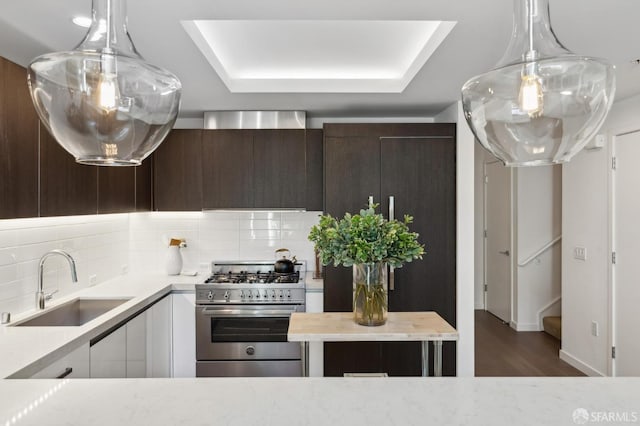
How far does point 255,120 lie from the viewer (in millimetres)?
3684

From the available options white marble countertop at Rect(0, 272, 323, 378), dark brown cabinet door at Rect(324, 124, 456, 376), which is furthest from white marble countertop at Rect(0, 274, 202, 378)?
dark brown cabinet door at Rect(324, 124, 456, 376)

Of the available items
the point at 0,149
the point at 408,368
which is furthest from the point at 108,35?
the point at 408,368

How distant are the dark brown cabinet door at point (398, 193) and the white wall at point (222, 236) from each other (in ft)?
2.32

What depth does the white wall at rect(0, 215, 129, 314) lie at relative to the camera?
242 centimetres

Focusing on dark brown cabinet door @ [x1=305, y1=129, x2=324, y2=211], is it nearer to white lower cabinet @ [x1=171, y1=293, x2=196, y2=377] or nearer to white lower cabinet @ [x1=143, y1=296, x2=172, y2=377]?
white lower cabinet @ [x1=171, y1=293, x2=196, y2=377]

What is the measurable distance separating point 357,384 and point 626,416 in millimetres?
586

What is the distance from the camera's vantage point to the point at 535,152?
90cm

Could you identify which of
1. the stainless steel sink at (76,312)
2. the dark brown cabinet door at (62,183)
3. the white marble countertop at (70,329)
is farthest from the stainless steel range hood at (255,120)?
the stainless steel sink at (76,312)

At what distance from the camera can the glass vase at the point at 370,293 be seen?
7.11 feet

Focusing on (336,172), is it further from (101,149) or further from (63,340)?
(101,149)

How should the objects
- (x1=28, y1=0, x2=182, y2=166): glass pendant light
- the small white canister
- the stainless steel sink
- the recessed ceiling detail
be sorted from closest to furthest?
(x1=28, y1=0, x2=182, y2=166): glass pendant light < the recessed ceiling detail < the stainless steel sink < the small white canister

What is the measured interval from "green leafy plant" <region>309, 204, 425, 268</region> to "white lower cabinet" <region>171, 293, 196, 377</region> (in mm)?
1731

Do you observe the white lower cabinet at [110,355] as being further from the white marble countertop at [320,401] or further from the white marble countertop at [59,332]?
the white marble countertop at [320,401]

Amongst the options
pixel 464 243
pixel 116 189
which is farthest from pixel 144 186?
pixel 464 243
